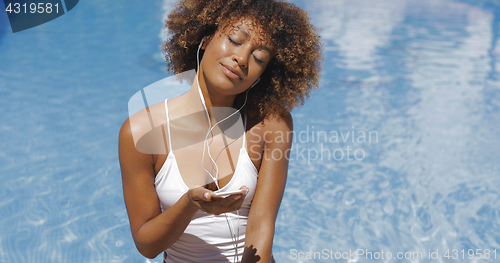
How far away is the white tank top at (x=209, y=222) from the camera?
190 centimetres

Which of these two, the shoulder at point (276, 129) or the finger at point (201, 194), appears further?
the shoulder at point (276, 129)

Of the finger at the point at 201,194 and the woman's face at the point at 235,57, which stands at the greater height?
the woman's face at the point at 235,57

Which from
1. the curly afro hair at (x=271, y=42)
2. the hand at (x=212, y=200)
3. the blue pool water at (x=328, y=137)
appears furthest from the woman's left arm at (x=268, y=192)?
the blue pool water at (x=328, y=137)

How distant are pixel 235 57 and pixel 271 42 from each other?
22cm

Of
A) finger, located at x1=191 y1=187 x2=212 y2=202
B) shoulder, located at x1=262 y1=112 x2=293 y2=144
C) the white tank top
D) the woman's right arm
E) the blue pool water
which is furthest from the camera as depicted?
the blue pool water

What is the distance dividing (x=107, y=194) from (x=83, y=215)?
13.8 inches

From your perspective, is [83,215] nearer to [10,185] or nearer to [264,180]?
[10,185]

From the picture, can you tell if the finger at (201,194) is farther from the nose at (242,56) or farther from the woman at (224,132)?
the nose at (242,56)

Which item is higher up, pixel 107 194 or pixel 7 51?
pixel 7 51

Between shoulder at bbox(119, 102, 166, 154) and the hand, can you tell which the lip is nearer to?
shoulder at bbox(119, 102, 166, 154)

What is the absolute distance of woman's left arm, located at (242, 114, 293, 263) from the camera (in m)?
1.94

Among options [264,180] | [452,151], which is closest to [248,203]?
[264,180]

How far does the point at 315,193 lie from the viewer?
15.4 ft

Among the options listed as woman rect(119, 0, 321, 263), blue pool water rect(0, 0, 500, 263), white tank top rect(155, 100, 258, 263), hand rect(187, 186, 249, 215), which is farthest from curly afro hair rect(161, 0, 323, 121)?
blue pool water rect(0, 0, 500, 263)
